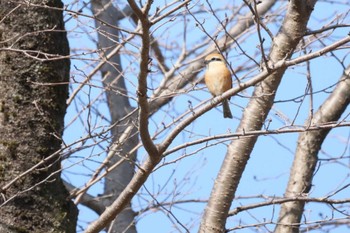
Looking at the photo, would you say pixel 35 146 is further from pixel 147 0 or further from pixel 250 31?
pixel 250 31

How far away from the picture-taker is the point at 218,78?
4.88 meters

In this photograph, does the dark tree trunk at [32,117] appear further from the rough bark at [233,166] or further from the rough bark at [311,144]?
the rough bark at [311,144]

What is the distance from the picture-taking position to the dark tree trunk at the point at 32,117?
3506 mm

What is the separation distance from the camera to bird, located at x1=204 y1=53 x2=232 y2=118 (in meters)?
4.82

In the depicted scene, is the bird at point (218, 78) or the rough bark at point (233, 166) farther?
the bird at point (218, 78)

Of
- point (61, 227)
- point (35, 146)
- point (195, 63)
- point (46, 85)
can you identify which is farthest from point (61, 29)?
point (195, 63)

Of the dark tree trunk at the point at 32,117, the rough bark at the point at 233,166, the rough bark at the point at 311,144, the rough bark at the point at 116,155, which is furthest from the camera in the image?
the rough bark at the point at 116,155

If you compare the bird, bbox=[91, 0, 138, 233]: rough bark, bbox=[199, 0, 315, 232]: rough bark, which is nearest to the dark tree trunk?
bbox=[199, 0, 315, 232]: rough bark

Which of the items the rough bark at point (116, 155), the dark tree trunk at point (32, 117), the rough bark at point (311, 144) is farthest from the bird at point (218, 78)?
the dark tree trunk at point (32, 117)

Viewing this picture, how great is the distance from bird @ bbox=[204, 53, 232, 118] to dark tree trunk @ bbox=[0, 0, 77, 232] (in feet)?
4.23

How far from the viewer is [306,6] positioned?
3.55 meters

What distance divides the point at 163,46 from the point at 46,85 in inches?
147

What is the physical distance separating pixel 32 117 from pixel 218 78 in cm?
167

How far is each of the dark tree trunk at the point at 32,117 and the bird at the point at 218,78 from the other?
129 cm
